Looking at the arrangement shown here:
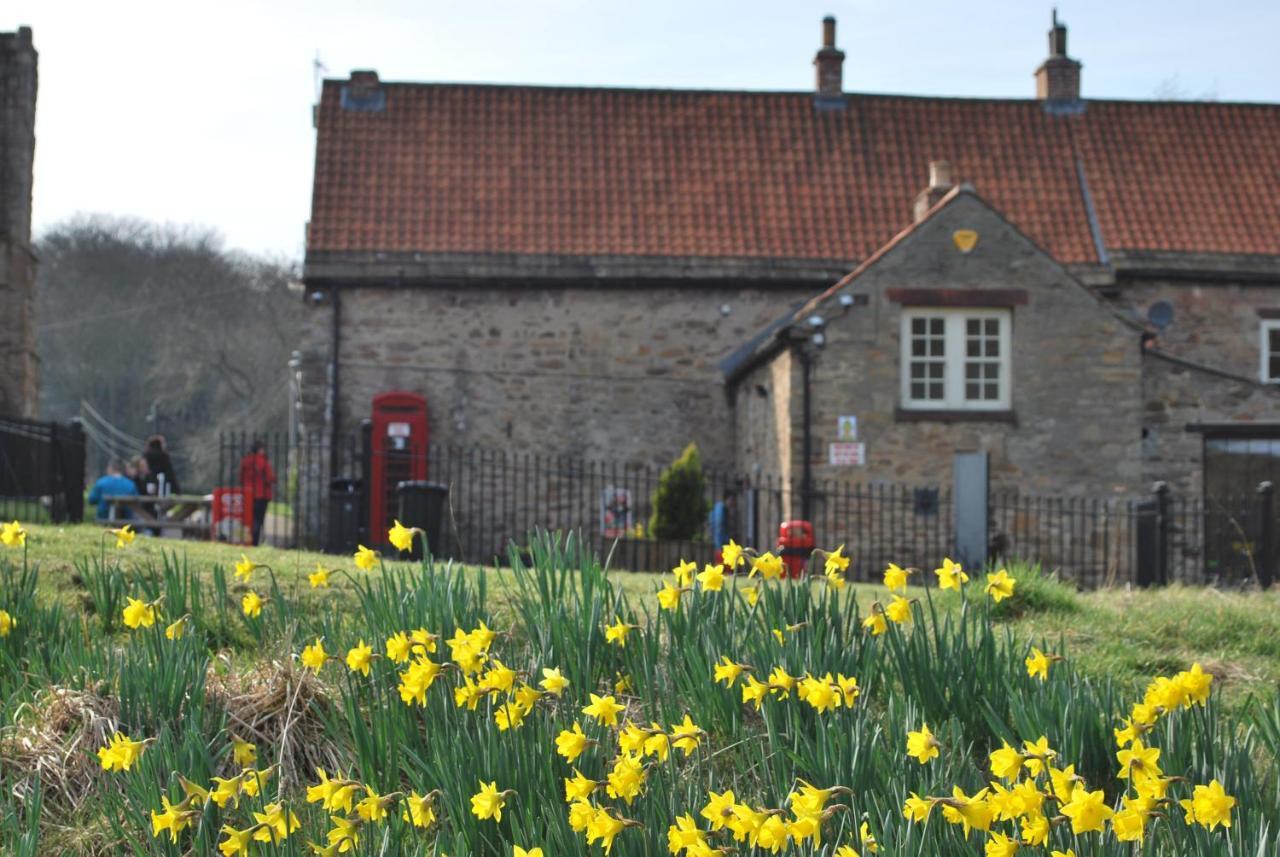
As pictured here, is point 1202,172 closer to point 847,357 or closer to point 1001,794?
point 847,357

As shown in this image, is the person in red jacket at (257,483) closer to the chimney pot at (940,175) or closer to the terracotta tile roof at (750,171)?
the terracotta tile roof at (750,171)

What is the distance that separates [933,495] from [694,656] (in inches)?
573

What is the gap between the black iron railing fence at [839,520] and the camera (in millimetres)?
18094

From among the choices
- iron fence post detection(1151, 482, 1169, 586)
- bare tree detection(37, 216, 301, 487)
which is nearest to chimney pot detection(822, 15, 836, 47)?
iron fence post detection(1151, 482, 1169, 586)

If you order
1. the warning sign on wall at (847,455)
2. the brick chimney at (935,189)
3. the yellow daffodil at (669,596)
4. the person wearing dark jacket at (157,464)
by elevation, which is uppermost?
the brick chimney at (935,189)

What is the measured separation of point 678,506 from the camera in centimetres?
1817

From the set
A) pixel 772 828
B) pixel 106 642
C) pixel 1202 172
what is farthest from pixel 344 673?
pixel 1202 172

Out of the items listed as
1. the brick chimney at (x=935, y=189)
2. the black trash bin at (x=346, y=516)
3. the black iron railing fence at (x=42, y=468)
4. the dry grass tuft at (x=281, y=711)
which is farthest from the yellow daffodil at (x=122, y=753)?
the brick chimney at (x=935, y=189)

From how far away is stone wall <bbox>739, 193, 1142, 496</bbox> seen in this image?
19.4 meters

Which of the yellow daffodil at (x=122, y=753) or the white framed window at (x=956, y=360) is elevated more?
the white framed window at (x=956, y=360)

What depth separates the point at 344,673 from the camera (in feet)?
18.6

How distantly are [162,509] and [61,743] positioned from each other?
13.5m

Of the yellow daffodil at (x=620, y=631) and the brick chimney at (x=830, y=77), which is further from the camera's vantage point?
the brick chimney at (x=830, y=77)

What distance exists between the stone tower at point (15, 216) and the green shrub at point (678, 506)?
9844 millimetres
